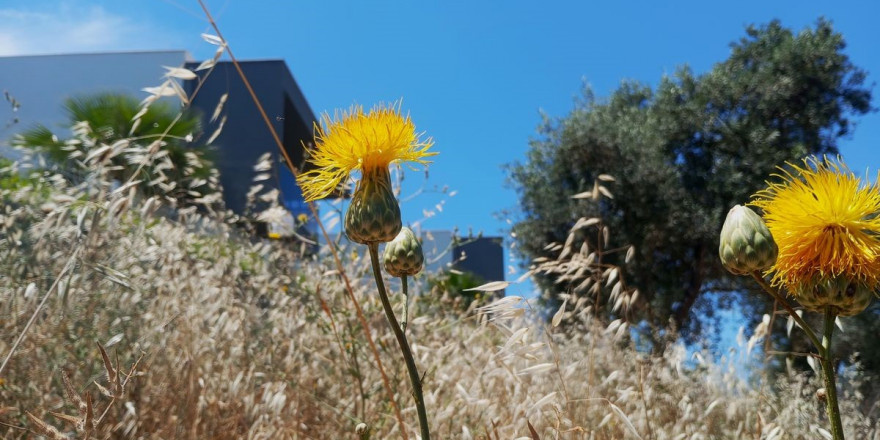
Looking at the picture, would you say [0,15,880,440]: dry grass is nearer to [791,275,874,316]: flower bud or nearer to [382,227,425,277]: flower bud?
[382,227,425,277]: flower bud

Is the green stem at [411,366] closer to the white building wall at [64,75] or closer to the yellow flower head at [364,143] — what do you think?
the yellow flower head at [364,143]

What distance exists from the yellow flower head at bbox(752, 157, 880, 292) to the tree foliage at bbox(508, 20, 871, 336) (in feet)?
29.6

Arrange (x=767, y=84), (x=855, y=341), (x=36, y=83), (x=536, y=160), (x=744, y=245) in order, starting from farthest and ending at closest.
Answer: (x=36, y=83) → (x=536, y=160) → (x=767, y=84) → (x=855, y=341) → (x=744, y=245)

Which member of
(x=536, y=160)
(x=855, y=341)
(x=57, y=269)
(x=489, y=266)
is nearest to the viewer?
(x=57, y=269)

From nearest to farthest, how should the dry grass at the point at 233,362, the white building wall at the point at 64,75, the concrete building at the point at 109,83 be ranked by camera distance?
1. the dry grass at the point at 233,362
2. the concrete building at the point at 109,83
3. the white building wall at the point at 64,75

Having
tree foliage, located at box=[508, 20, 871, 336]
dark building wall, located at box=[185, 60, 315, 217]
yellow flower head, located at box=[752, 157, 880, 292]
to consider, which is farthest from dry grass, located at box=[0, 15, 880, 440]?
dark building wall, located at box=[185, 60, 315, 217]

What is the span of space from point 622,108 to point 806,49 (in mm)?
2935

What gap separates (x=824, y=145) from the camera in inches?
425

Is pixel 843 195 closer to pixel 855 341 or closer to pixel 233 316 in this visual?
pixel 233 316

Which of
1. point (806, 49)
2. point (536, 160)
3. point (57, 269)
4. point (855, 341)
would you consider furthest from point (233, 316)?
Result: point (806, 49)

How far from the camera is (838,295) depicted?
102cm

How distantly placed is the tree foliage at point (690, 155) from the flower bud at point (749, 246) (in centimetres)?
913

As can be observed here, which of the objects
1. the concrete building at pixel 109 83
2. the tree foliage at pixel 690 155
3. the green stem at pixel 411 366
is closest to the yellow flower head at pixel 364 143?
the green stem at pixel 411 366

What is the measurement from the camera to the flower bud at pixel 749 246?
0.97m
